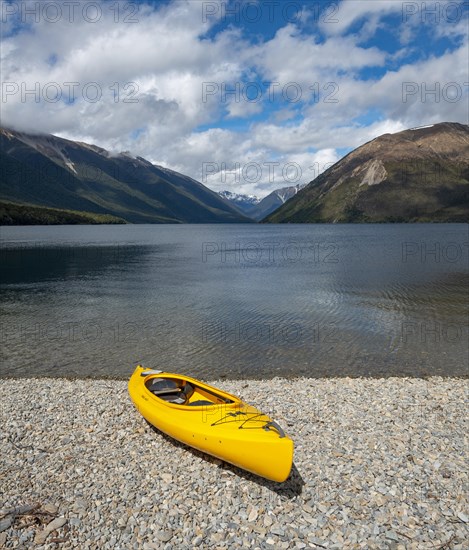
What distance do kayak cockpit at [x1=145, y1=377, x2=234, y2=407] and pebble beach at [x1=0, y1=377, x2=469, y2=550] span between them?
3.98 ft

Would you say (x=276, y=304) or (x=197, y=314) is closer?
(x=197, y=314)

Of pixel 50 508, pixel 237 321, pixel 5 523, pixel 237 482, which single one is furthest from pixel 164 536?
pixel 237 321

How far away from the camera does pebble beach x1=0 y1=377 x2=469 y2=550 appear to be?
9.78 metres

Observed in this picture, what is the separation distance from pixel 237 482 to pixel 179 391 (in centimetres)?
487

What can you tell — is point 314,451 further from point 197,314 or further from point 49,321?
point 49,321

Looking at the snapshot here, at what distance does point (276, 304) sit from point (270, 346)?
13494 millimetres

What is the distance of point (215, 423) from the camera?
504 inches

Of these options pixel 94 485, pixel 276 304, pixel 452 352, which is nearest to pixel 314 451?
pixel 94 485

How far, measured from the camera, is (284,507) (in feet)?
35.4

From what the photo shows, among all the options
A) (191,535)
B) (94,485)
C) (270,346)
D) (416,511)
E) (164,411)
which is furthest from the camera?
(270,346)

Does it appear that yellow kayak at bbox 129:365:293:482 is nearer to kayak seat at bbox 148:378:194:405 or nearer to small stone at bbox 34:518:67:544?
kayak seat at bbox 148:378:194:405

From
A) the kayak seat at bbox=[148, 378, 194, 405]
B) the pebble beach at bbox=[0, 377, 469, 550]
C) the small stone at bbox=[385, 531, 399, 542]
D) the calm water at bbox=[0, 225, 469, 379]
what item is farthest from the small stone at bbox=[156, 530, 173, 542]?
the calm water at bbox=[0, 225, 469, 379]

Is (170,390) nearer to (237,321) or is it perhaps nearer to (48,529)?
(48,529)

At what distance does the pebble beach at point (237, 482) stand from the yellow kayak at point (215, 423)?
2.27 feet
